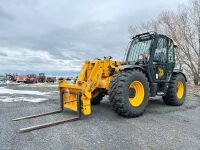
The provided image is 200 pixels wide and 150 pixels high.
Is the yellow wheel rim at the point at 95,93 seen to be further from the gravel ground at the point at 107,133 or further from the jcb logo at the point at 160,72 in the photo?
the jcb logo at the point at 160,72

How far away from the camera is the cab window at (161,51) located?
723cm

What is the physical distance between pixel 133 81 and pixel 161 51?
209 cm

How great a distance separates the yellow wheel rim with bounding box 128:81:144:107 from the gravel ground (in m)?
0.42

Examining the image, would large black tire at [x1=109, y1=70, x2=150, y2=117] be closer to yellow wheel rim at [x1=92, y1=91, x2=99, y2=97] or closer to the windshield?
the windshield

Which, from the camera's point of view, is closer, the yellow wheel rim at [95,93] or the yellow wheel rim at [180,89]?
the yellow wheel rim at [95,93]

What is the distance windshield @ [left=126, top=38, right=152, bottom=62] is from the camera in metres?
7.23

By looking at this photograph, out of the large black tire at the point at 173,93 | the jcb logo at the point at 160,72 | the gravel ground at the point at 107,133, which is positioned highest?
the jcb logo at the point at 160,72

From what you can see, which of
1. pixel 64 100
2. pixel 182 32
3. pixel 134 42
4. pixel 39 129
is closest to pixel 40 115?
pixel 64 100

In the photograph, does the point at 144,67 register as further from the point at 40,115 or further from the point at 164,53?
the point at 40,115

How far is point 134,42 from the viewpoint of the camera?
789 cm

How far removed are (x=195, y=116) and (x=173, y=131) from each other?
6.33 feet

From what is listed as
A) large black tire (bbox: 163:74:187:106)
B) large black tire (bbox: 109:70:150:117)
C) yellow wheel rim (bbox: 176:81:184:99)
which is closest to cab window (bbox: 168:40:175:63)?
large black tire (bbox: 163:74:187:106)

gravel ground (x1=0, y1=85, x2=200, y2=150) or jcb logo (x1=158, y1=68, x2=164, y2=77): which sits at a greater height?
jcb logo (x1=158, y1=68, x2=164, y2=77)

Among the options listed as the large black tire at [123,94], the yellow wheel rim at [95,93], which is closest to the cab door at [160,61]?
the large black tire at [123,94]
